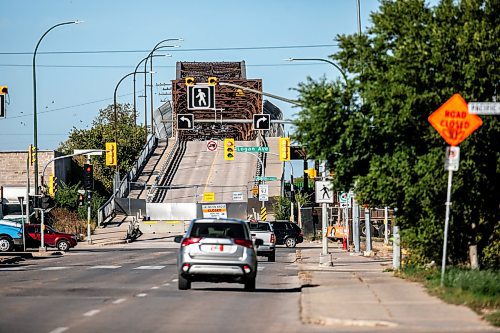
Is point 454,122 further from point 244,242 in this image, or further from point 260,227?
point 260,227

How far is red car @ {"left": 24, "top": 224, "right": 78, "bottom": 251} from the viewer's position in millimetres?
57169

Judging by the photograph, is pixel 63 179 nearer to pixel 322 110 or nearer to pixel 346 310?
pixel 322 110

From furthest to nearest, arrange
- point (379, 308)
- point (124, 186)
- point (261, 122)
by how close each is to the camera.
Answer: point (124, 186)
point (261, 122)
point (379, 308)

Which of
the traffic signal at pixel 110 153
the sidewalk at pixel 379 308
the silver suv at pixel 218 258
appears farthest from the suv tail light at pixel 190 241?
the traffic signal at pixel 110 153

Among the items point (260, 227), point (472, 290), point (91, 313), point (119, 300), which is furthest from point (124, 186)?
point (91, 313)

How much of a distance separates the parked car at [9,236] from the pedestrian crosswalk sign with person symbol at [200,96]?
614 inches

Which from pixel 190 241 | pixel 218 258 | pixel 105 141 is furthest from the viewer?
pixel 105 141

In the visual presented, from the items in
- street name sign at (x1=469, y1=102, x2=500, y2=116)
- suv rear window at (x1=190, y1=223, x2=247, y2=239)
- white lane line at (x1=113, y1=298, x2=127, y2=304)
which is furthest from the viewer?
suv rear window at (x1=190, y1=223, x2=247, y2=239)

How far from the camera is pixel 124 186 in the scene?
92250mm

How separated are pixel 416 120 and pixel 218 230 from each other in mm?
5346

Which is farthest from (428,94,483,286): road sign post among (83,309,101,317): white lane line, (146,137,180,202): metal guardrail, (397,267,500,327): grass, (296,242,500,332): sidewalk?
(146,137,180,202): metal guardrail

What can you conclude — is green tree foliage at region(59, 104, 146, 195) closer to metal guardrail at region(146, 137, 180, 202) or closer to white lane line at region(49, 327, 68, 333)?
metal guardrail at region(146, 137, 180, 202)

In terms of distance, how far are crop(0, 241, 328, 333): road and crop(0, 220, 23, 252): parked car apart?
22036mm

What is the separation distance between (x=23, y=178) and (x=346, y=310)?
83811mm
